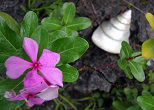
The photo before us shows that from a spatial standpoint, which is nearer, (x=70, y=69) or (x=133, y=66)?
(x=70, y=69)

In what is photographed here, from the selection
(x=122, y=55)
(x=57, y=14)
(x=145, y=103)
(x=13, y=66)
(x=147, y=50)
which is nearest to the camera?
(x=13, y=66)

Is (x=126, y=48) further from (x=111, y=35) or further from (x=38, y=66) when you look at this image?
(x=38, y=66)

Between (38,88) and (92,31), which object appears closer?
(38,88)

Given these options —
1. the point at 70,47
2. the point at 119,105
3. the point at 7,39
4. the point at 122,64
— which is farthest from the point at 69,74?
the point at 119,105

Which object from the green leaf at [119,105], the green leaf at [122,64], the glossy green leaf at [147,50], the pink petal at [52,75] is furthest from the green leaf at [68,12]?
the green leaf at [119,105]

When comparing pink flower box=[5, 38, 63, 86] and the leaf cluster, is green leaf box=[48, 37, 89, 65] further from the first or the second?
pink flower box=[5, 38, 63, 86]

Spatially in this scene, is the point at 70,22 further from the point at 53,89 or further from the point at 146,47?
the point at 53,89

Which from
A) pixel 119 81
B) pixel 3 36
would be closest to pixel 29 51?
pixel 3 36
